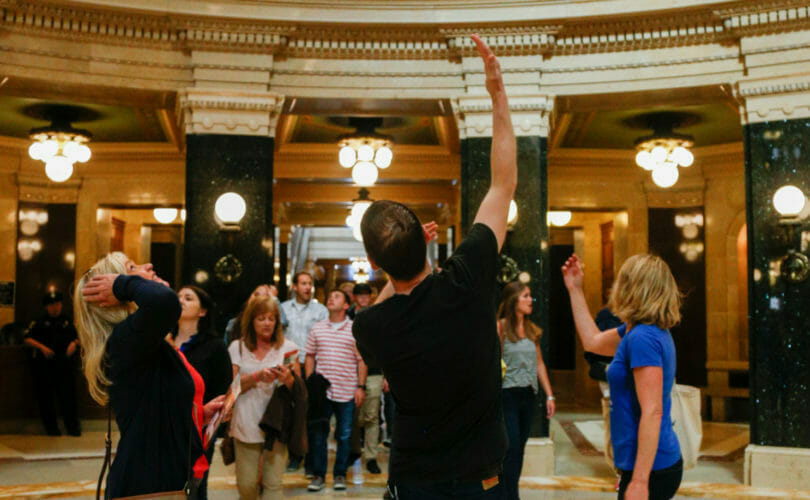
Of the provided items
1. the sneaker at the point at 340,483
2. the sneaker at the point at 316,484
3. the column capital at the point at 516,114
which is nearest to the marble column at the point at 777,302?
the column capital at the point at 516,114

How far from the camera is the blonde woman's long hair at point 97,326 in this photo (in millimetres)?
2246

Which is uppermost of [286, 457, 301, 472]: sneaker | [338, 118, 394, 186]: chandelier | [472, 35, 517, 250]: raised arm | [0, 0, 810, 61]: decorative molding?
[0, 0, 810, 61]: decorative molding

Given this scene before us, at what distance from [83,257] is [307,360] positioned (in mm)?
6365

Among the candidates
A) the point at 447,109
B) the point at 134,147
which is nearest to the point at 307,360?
the point at 447,109

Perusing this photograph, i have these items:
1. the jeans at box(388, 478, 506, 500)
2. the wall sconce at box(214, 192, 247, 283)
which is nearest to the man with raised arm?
the jeans at box(388, 478, 506, 500)

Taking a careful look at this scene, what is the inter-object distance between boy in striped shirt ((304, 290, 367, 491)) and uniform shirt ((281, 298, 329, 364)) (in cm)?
64

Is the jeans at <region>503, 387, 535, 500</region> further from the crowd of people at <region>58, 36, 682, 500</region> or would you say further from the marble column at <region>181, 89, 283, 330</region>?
the marble column at <region>181, 89, 283, 330</region>

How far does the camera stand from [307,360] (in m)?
6.27

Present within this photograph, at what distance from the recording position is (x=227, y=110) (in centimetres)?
684

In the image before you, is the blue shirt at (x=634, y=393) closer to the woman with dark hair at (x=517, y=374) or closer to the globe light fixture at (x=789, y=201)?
the woman with dark hair at (x=517, y=374)

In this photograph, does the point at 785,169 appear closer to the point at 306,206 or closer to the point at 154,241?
the point at 306,206

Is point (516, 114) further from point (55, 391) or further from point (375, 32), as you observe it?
point (55, 391)

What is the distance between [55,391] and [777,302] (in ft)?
25.1

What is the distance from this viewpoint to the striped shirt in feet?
20.4
